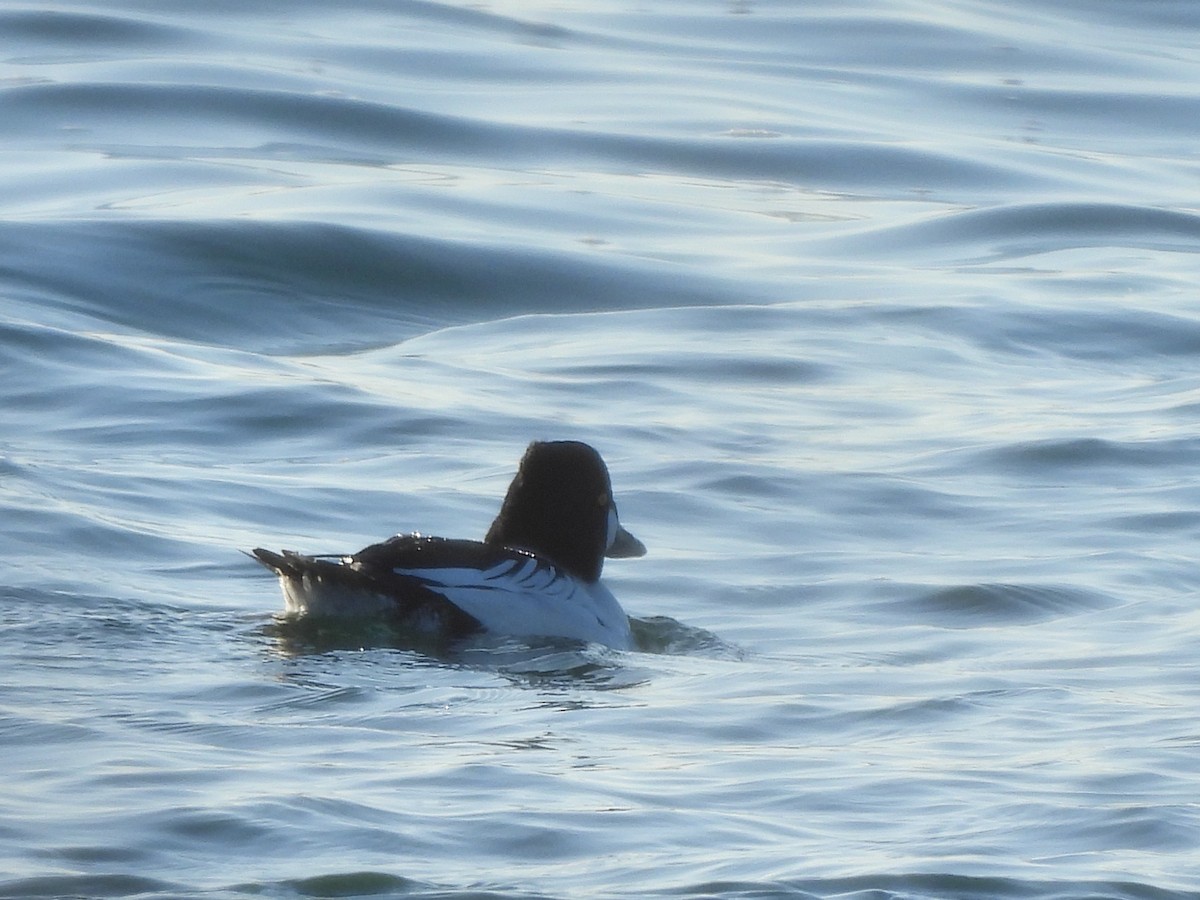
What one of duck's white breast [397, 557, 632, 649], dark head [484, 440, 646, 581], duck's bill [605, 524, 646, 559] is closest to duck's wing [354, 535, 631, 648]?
duck's white breast [397, 557, 632, 649]

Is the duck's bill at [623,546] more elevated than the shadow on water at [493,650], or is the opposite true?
the duck's bill at [623,546]

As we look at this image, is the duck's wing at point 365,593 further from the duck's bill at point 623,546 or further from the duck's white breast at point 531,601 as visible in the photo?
the duck's bill at point 623,546

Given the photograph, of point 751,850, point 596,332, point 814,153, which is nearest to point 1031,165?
point 814,153

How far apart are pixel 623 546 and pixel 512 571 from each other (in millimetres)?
893

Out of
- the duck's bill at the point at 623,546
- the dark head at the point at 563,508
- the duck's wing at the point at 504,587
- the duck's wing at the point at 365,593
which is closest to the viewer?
the duck's wing at the point at 365,593

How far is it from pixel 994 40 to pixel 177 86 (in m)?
8.51

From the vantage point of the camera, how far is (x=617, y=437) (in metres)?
10.5

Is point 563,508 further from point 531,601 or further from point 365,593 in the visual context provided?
point 365,593

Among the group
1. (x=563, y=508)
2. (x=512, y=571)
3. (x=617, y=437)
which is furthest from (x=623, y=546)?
(x=617, y=437)

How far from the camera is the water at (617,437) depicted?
16.8ft

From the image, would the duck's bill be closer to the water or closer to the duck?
the duck

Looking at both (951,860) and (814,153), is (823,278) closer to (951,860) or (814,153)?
(814,153)

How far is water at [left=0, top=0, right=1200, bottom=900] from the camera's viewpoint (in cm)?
511

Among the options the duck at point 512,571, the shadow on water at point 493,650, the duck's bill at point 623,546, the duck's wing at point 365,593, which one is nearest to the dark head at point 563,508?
the duck at point 512,571
